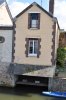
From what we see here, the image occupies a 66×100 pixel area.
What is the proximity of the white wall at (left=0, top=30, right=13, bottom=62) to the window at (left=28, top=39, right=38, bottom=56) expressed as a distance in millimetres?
1813

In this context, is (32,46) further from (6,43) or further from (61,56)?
(61,56)

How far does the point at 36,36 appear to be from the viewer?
2308 cm

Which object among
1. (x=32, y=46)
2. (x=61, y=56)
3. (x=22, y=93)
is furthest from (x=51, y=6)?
(x=22, y=93)

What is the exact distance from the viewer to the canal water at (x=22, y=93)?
2081cm

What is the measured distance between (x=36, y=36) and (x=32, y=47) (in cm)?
105

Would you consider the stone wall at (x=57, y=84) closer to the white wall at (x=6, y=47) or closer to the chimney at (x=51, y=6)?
the white wall at (x=6, y=47)

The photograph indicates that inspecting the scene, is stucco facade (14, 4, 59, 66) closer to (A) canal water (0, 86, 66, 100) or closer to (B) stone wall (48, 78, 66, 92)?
(B) stone wall (48, 78, 66, 92)

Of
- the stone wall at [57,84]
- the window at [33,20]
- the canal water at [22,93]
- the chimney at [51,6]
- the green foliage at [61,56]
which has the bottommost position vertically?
the canal water at [22,93]

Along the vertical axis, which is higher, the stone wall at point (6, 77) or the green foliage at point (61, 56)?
the green foliage at point (61, 56)

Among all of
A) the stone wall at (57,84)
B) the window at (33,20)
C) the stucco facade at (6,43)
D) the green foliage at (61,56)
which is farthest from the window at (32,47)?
the green foliage at (61,56)

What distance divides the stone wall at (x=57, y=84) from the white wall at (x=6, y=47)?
14.0ft

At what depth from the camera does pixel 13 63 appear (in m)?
23.7

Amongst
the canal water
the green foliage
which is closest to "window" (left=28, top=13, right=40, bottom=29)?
the green foliage

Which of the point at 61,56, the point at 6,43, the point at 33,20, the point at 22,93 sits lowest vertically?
the point at 22,93
